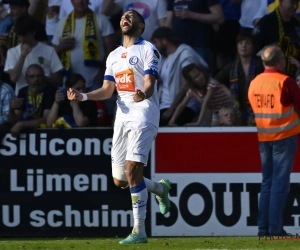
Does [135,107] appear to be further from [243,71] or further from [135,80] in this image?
[243,71]

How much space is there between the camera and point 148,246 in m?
7.99

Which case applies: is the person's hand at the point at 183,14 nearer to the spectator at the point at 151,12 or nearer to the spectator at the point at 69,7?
the spectator at the point at 151,12

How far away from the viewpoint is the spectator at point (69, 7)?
1259 cm

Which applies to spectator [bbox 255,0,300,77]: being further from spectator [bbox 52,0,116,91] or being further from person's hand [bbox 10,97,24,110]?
person's hand [bbox 10,97,24,110]

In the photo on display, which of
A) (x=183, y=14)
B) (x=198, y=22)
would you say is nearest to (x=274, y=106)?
(x=198, y=22)

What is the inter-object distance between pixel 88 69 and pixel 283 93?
3.64 meters

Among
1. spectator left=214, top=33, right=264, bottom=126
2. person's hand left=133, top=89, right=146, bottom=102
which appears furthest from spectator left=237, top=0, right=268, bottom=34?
person's hand left=133, top=89, right=146, bottom=102

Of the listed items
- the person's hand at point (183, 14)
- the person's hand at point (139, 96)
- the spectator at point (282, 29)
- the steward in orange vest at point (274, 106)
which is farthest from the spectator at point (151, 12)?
the person's hand at point (139, 96)

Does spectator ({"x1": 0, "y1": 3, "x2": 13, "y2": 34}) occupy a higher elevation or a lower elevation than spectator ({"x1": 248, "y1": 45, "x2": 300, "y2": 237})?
higher

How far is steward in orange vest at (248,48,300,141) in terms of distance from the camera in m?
9.47

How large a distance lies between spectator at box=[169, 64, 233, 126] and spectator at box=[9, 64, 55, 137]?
1661mm

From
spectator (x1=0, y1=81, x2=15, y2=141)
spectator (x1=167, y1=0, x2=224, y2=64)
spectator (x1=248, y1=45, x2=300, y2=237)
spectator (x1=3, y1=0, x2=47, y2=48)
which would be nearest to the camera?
spectator (x1=248, y1=45, x2=300, y2=237)

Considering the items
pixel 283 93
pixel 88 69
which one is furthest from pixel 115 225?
pixel 283 93

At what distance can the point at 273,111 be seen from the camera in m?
9.59
